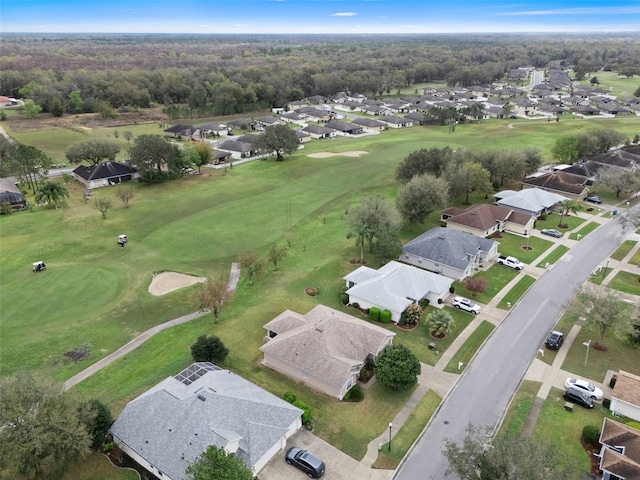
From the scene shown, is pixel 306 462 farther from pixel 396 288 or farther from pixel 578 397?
pixel 396 288

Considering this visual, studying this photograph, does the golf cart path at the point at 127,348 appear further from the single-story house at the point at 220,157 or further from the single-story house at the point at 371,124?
the single-story house at the point at 371,124

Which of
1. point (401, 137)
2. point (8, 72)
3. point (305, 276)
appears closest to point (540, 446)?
point (305, 276)

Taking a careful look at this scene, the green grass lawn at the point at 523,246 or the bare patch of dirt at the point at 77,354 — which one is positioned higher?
the green grass lawn at the point at 523,246

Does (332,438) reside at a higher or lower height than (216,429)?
lower

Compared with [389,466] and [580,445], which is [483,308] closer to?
[580,445]

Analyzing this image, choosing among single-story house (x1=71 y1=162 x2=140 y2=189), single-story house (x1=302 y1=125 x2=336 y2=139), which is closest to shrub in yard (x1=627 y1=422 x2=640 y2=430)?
single-story house (x1=71 y1=162 x2=140 y2=189)

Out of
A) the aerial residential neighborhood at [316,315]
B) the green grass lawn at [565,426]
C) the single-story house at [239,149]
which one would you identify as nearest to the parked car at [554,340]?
the aerial residential neighborhood at [316,315]
